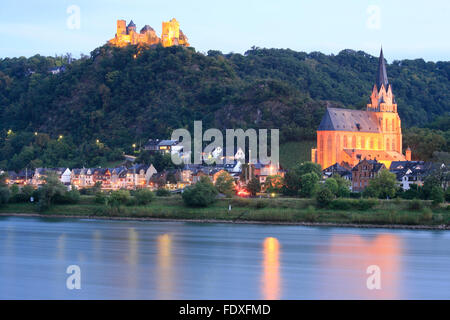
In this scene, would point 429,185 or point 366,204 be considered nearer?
point 366,204

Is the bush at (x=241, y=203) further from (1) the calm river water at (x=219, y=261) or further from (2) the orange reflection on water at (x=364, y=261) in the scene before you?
(2) the orange reflection on water at (x=364, y=261)

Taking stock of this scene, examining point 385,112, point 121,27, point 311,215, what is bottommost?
point 311,215

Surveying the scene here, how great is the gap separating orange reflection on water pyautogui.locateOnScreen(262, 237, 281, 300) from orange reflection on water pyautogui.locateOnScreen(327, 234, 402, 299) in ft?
9.16

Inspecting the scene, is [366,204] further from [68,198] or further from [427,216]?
[68,198]

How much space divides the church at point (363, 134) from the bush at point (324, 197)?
1152 inches

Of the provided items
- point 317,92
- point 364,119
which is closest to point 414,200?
point 364,119

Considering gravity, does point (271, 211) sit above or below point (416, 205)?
below

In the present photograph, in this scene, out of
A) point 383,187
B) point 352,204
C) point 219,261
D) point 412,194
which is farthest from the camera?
point 383,187

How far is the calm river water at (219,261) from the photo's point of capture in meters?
30.5

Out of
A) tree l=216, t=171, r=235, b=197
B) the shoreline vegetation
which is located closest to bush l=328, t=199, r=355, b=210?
the shoreline vegetation

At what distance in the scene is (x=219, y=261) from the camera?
38344mm

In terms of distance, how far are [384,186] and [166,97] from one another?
2734 inches

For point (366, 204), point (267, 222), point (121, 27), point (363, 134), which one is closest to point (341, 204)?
point (366, 204)
